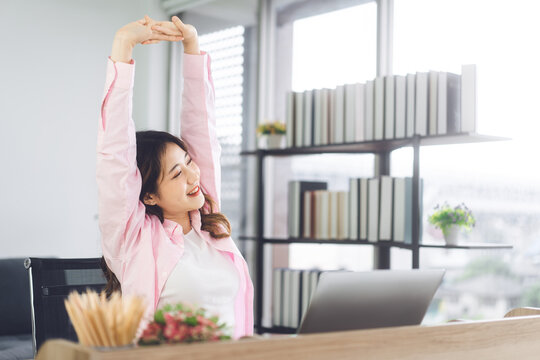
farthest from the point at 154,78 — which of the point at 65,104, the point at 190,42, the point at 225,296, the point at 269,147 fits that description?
the point at 225,296

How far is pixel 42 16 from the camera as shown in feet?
13.1

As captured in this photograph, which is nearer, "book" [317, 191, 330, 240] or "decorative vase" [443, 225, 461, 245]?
"decorative vase" [443, 225, 461, 245]

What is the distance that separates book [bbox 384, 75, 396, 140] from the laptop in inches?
67.2

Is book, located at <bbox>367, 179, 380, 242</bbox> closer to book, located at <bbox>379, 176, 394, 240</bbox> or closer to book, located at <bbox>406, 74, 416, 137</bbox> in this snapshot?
book, located at <bbox>379, 176, 394, 240</bbox>

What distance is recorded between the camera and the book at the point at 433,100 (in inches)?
106

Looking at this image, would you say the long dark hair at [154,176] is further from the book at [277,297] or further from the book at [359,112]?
the book at [277,297]

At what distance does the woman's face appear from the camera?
1.55 m

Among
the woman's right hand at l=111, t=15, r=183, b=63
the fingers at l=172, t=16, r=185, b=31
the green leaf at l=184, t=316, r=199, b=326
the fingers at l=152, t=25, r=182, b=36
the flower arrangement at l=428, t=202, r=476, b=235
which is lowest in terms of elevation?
the green leaf at l=184, t=316, r=199, b=326

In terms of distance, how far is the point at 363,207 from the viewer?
2.99m

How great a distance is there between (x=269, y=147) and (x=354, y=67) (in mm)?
644

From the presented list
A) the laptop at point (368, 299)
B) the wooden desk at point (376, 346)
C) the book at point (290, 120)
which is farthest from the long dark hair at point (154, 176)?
the book at point (290, 120)

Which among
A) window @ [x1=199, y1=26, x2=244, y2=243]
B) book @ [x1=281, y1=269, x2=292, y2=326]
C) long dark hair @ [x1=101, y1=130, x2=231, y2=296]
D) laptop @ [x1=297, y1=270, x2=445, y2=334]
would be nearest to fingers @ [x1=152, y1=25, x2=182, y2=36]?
long dark hair @ [x1=101, y1=130, x2=231, y2=296]

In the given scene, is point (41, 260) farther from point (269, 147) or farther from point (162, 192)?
point (269, 147)

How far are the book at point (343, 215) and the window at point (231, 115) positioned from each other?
116 centimetres
